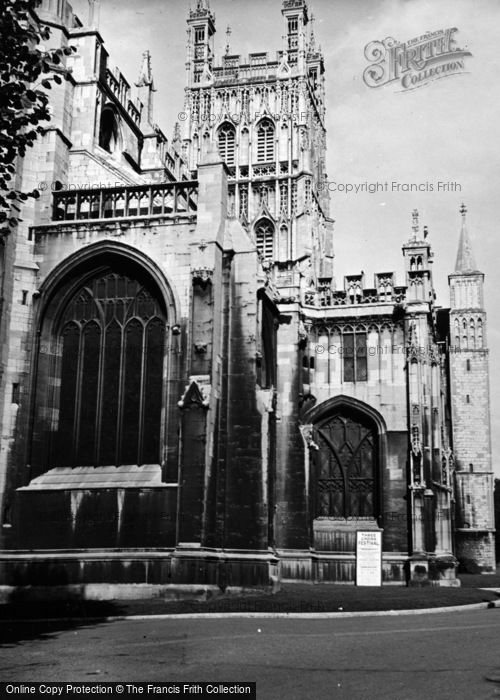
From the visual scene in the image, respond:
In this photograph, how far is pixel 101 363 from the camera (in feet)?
88.9

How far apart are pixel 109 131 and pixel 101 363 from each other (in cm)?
1286

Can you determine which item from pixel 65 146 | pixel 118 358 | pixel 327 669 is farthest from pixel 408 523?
pixel 327 669

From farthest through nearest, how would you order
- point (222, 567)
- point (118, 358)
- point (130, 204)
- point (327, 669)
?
point (130, 204) → point (118, 358) → point (222, 567) → point (327, 669)

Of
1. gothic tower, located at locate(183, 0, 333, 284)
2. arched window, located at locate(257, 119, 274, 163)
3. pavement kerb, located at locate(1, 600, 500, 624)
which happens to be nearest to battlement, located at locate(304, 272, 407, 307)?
pavement kerb, located at locate(1, 600, 500, 624)

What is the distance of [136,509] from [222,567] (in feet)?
9.26

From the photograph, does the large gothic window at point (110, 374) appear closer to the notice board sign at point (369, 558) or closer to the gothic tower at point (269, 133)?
the notice board sign at point (369, 558)

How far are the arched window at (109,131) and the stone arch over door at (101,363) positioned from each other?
931 centimetres

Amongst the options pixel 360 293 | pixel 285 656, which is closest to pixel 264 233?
pixel 360 293

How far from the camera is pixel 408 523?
34.0 meters

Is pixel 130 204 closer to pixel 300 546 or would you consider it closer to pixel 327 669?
pixel 300 546

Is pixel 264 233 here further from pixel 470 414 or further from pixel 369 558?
pixel 369 558

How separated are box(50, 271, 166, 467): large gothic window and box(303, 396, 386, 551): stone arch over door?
9.95 metres

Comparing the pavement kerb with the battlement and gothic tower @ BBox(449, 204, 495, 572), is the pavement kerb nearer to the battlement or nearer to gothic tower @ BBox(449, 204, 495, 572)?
the battlement

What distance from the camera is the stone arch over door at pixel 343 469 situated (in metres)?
35.0
